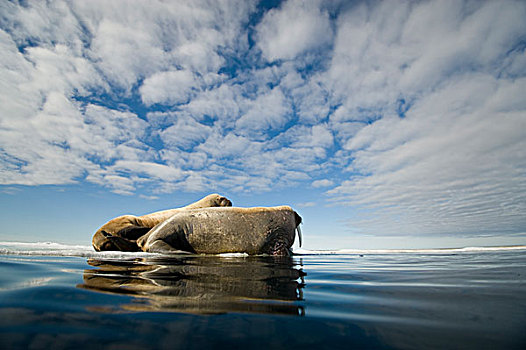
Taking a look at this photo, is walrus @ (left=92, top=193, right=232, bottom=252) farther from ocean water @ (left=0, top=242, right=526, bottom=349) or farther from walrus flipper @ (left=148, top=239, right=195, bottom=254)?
ocean water @ (left=0, top=242, right=526, bottom=349)

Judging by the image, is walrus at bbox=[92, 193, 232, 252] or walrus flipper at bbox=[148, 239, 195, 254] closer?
walrus flipper at bbox=[148, 239, 195, 254]

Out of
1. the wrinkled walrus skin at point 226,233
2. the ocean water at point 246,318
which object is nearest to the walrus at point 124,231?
the wrinkled walrus skin at point 226,233

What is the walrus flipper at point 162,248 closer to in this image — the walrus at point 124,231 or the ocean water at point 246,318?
the walrus at point 124,231

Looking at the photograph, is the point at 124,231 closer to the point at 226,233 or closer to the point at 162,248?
the point at 162,248

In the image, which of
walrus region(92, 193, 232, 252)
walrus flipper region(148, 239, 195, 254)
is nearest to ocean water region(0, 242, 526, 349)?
walrus flipper region(148, 239, 195, 254)

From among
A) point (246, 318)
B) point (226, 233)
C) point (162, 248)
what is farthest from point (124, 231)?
point (246, 318)

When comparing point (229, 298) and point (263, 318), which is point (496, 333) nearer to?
point (263, 318)

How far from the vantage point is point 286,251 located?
23.5 ft

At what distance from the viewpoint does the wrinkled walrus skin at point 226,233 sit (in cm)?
691

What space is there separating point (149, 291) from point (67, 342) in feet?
2.84

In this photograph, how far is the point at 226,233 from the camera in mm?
6984

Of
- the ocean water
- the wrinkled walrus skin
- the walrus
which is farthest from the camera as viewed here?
the walrus

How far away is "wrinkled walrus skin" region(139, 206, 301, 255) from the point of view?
22.7ft

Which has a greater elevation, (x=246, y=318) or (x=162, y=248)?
(x=162, y=248)
